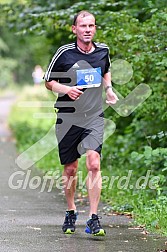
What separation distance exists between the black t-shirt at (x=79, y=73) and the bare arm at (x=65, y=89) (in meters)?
0.06

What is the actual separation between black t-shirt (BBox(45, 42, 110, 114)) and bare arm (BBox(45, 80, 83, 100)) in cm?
6

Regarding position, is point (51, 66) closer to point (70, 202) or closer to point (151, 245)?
point (70, 202)

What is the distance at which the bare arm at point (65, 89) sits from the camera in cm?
749

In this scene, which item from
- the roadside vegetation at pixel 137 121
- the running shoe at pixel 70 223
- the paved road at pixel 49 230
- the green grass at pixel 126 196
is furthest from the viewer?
the roadside vegetation at pixel 137 121

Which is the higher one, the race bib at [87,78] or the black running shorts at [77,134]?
the race bib at [87,78]

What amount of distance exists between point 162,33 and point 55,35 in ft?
22.5

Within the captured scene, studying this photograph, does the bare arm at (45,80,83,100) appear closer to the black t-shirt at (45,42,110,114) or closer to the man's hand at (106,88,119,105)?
the black t-shirt at (45,42,110,114)

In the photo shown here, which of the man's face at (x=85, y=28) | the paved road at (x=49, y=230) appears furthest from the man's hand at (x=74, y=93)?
the paved road at (x=49, y=230)

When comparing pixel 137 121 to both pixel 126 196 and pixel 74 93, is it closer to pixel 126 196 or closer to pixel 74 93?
pixel 126 196

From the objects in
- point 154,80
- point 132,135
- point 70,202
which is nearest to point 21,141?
point 132,135

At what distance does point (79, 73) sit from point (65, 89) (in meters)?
0.22

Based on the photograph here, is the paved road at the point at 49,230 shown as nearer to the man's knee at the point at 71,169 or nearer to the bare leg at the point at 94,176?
the bare leg at the point at 94,176

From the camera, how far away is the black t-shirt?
301 inches

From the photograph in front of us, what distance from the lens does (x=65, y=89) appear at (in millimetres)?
7562
